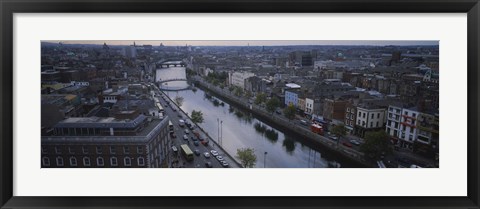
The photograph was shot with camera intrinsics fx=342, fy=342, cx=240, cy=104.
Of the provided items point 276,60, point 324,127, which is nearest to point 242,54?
point 276,60

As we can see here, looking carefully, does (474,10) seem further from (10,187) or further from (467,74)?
(10,187)

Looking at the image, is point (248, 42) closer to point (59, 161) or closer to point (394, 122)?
point (394, 122)

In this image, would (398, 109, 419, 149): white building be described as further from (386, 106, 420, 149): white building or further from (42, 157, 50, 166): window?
(42, 157, 50, 166): window

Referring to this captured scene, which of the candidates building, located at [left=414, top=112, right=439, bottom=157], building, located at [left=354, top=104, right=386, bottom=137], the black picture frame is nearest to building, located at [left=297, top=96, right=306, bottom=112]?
building, located at [left=354, top=104, right=386, bottom=137]

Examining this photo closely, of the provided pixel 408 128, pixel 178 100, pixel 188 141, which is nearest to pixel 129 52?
pixel 178 100

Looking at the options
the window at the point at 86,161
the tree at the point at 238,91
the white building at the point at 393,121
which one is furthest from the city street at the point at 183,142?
the white building at the point at 393,121

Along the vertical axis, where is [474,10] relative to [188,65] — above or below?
above
